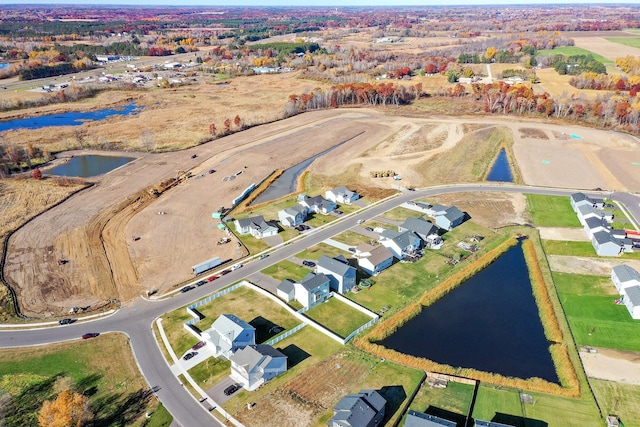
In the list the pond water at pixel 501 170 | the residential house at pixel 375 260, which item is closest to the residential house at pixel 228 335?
the residential house at pixel 375 260

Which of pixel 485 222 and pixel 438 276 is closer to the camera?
pixel 438 276

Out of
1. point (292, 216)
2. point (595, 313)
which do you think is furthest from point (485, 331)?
point (292, 216)

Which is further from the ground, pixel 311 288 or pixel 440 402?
pixel 311 288

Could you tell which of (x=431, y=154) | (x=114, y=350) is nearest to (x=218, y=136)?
(x=431, y=154)

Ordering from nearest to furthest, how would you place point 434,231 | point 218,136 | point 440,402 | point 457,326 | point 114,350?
point 440,402
point 114,350
point 457,326
point 434,231
point 218,136

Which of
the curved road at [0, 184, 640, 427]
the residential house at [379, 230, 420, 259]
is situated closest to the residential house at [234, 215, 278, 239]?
the curved road at [0, 184, 640, 427]

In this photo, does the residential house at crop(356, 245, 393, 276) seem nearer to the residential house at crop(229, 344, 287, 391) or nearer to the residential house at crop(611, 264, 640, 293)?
the residential house at crop(229, 344, 287, 391)

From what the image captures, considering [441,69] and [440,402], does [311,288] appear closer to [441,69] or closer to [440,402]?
[440,402]
